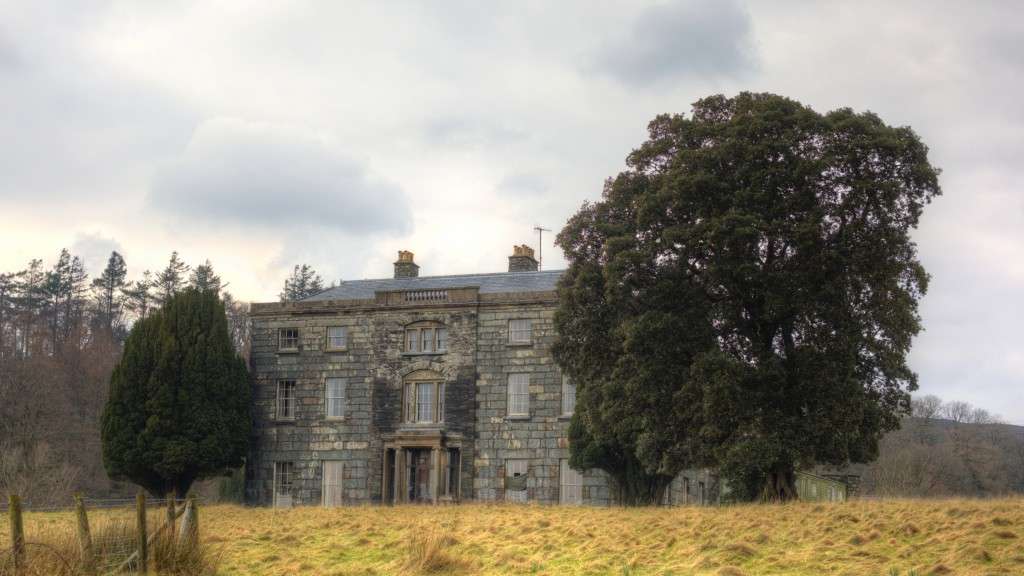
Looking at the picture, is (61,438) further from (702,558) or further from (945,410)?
(945,410)

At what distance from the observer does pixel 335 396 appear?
44.9m

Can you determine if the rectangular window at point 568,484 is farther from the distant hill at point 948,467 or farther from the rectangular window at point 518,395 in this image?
the distant hill at point 948,467

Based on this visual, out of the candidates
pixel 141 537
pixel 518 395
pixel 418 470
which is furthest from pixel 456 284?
pixel 141 537

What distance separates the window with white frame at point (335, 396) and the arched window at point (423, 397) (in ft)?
8.85

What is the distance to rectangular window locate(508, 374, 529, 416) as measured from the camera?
42094 millimetres

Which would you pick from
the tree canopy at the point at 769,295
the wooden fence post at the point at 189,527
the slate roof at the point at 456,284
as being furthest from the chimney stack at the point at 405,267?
the wooden fence post at the point at 189,527

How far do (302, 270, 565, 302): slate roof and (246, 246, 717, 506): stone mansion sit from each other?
0.13m

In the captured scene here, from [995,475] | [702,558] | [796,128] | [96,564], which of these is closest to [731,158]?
[796,128]

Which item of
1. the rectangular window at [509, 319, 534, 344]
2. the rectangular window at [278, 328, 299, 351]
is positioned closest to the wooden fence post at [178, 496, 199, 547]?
the rectangular window at [509, 319, 534, 344]

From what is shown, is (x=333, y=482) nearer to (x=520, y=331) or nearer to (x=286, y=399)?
(x=286, y=399)

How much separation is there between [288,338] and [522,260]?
10.1m

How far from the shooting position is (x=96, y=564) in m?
16.3

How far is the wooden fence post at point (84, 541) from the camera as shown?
16109mm

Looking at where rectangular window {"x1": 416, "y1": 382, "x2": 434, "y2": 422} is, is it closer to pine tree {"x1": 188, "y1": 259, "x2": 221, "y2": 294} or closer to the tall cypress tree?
the tall cypress tree
